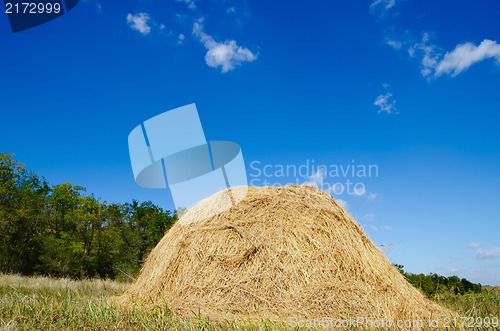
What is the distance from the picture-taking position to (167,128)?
8.89 m

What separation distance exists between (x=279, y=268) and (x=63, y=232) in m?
29.0

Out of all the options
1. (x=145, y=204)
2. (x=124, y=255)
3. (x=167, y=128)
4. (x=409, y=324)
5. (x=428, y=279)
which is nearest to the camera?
(x=409, y=324)

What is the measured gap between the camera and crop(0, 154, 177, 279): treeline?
30500 mm

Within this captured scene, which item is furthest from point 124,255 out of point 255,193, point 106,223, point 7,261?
point 255,193

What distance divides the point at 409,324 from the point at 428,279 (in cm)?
781

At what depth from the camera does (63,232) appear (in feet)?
106

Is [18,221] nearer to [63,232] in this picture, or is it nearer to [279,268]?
[63,232]

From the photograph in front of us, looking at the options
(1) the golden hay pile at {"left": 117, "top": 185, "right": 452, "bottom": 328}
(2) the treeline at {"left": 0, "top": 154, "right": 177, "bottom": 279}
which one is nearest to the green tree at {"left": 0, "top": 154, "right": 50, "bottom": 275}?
(2) the treeline at {"left": 0, "top": 154, "right": 177, "bottom": 279}

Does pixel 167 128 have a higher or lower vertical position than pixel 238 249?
higher

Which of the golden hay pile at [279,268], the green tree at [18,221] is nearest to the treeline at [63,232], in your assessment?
the green tree at [18,221]

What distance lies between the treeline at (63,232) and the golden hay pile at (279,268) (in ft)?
72.2

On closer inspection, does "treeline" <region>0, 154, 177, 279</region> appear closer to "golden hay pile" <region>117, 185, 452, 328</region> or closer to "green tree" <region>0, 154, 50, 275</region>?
"green tree" <region>0, 154, 50, 275</region>

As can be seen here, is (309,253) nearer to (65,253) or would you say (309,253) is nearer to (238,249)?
(238,249)

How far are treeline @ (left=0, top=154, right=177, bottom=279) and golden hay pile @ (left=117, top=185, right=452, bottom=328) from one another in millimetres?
22011
